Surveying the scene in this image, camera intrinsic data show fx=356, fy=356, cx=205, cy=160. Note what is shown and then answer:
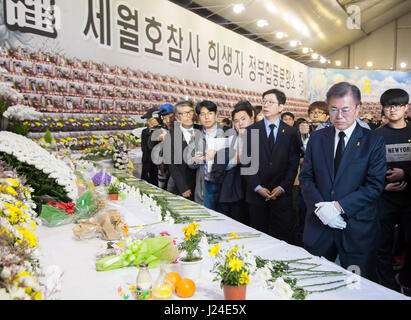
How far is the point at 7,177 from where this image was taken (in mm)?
1358

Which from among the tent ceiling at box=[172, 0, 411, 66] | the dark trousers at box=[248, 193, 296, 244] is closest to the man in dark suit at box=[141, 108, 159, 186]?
the dark trousers at box=[248, 193, 296, 244]

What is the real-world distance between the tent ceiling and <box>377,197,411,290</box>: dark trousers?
593cm

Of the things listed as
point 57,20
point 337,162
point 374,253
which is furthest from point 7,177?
point 57,20

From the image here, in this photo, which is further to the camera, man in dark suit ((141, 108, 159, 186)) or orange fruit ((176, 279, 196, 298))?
man in dark suit ((141, 108, 159, 186))

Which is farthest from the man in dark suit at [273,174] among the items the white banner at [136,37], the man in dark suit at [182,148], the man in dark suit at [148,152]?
the white banner at [136,37]

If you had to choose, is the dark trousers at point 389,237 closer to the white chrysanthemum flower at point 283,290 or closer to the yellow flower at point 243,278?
the white chrysanthemum flower at point 283,290

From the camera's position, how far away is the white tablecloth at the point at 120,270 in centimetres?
102

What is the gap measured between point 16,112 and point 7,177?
1001 mm

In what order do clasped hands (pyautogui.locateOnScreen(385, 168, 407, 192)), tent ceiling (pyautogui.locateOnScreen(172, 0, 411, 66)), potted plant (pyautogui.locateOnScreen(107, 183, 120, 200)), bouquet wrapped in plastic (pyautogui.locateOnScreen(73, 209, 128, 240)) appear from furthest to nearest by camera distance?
tent ceiling (pyautogui.locateOnScreen(172, 0, 411, 66)) → clasped hands (pyautogui.locateOnScreen(385, 168, 407, 192)) → potted plant (pyautogui.locateOnScreen(107, 183, 120, 200)) → bouquet wrapped in plastic (pyautogui.locateOnScreen(73, 209, 128, 240))

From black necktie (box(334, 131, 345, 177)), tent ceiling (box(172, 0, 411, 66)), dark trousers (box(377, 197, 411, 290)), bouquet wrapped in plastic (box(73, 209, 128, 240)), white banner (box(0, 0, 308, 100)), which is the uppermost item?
tent ceiling (box(172, 0, 411, 66))

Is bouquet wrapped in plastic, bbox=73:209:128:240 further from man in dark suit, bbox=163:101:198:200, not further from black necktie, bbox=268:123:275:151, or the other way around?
black necktie, bbox=268:123:275:151

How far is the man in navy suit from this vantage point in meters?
1.67

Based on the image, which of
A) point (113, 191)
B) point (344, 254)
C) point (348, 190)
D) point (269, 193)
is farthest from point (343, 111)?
point (113, 191)

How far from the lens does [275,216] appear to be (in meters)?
2.69
